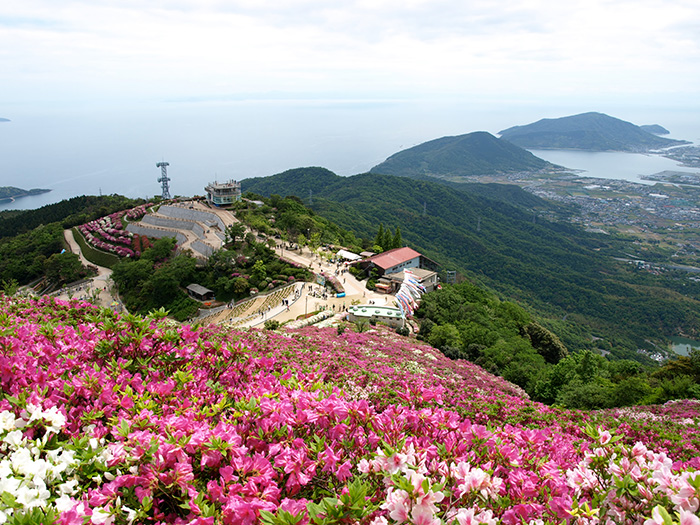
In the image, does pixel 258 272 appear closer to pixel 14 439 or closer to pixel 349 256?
pixel 349 256

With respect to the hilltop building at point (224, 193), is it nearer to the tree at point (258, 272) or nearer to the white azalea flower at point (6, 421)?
the tree at point (258, 272)

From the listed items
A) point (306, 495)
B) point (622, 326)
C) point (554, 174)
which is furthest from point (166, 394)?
point (554, 174)

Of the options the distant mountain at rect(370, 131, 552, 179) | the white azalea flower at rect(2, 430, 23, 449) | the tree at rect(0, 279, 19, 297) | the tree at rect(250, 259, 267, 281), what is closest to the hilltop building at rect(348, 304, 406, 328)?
the tree at rect(250, 259, 267, 281)

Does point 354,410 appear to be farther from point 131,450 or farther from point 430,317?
point 430,317

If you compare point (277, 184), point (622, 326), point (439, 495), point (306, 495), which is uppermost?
point (439, 495)

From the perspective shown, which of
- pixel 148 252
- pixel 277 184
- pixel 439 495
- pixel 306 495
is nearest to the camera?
pixel 439 495

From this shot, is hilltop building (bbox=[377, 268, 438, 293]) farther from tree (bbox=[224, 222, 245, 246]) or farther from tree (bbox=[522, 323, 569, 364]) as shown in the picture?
tree (bbox=[224, 222, 245, 246])

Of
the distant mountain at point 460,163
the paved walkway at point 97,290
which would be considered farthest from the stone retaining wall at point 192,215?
the distant mountain at point 460,163
